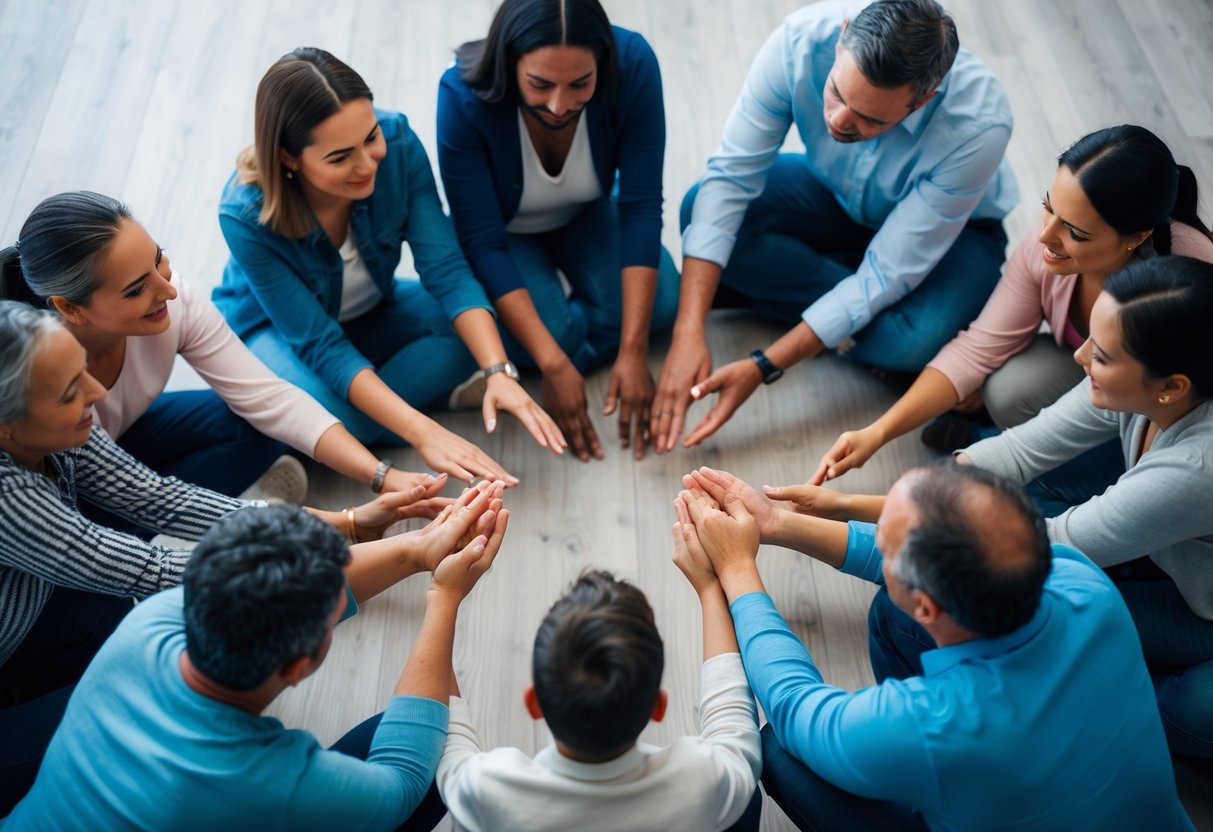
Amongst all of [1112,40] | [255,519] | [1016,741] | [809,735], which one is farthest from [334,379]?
[1112,40]

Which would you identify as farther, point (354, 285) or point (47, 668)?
point (354, 285)

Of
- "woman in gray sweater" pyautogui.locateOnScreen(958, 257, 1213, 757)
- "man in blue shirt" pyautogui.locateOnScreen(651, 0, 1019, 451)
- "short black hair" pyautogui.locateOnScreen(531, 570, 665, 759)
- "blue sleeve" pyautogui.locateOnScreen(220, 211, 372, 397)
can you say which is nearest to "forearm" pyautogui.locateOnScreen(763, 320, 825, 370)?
"man in blue shirt" pyautogui.locateOnScreen(651, 0, 1019, 451)

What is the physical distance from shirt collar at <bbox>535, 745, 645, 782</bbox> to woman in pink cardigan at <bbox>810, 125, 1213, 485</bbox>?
0.88m

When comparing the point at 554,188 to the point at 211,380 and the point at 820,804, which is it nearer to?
the point at 211,380

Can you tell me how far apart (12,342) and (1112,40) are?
10.4 ft

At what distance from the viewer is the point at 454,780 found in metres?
1.42

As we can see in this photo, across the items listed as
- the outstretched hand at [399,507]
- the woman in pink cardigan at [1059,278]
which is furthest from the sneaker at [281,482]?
the woman in pink cardigan at [1059,278]

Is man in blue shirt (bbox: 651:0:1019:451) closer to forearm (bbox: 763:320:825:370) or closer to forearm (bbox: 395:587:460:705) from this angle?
forearm (bbox: 763:320:825:370)

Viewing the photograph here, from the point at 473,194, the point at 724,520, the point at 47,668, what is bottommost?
the point at 47,668

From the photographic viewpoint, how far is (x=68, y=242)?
5.51ft

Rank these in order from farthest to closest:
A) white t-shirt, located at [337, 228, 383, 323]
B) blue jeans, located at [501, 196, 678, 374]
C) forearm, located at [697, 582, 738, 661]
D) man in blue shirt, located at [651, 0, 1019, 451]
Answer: blue jeans, located at [501, 196, 678, 374] → white t-shirt, located at [337, 228, 383, 323] → man in blue shirt, located at [651, 0, 1019, 451] → forearm, located at [697, 582, 738, 661]

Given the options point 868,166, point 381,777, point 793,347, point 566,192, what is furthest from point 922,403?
point 381,777

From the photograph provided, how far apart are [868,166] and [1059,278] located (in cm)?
47

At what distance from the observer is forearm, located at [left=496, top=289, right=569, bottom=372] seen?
228cm
